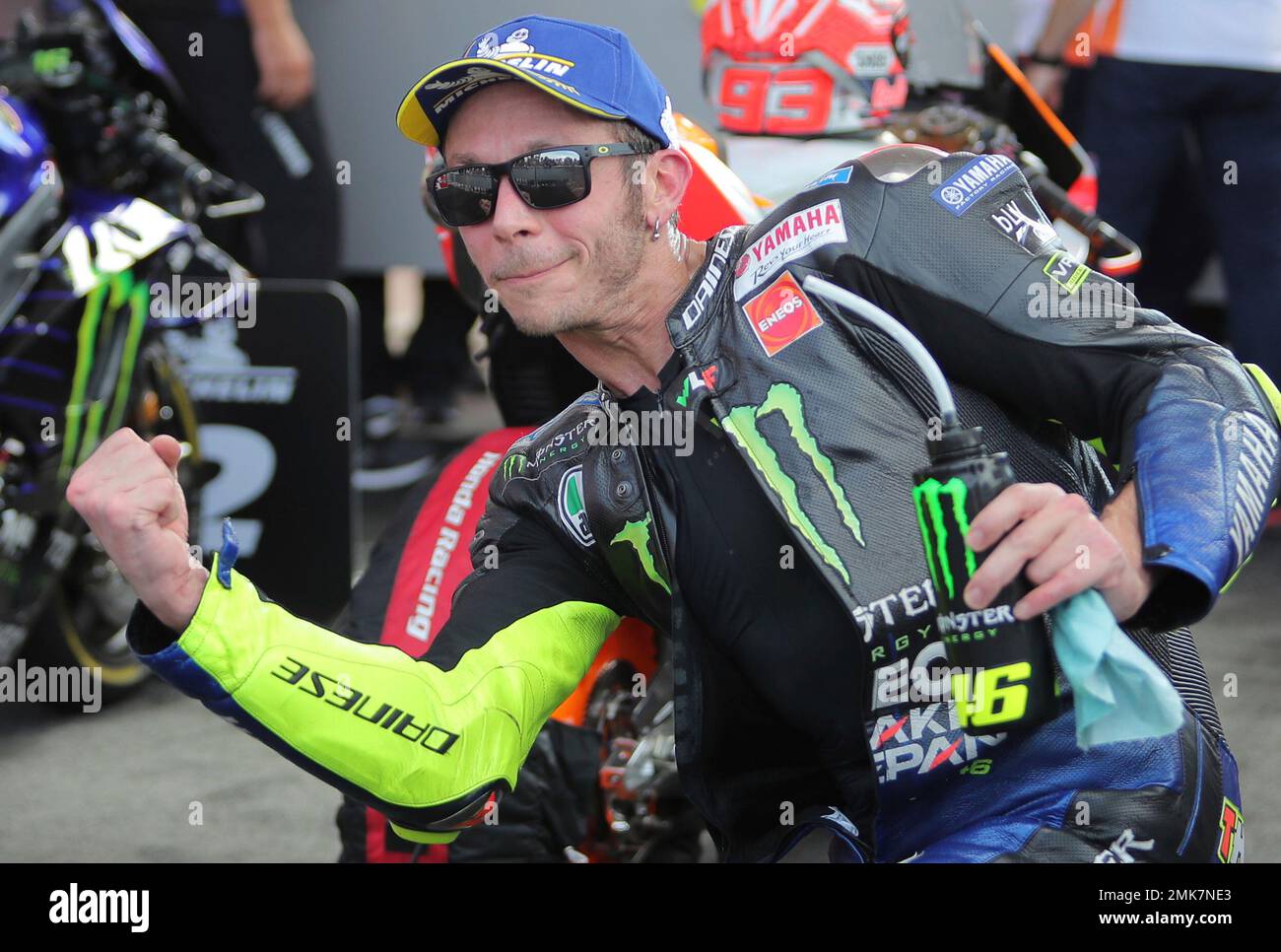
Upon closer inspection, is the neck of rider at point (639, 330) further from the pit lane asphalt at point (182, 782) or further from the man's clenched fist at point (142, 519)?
the pit lane asphalt at point (182, 782)

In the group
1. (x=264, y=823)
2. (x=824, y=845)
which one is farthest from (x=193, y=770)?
(x=824, y=845)

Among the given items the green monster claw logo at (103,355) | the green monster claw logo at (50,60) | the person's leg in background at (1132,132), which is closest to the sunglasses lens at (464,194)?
the green monster claw logo at (103,355)

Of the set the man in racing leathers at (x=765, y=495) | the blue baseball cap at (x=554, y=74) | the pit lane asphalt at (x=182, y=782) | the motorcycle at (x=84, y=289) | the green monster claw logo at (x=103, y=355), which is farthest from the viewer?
the green monster claw logo at (x=103, y=355)

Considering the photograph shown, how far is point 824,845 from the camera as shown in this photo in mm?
2721

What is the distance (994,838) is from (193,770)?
2.91 m

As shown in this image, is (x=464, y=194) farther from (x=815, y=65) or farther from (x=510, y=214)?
(x=815, y=65)

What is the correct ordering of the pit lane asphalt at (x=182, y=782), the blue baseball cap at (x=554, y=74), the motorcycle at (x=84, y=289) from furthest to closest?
1. the motorcycle at (x=84, y=289)
2. the pit lane asphalt at (x=182, y=782)
3. the blue baseball cap at (x=554, y=74)

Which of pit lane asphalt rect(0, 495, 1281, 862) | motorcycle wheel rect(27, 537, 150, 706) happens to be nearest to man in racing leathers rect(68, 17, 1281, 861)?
pit lane asphalt rect(0, 495, 1281, 862)

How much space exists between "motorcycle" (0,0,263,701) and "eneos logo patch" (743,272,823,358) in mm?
2632

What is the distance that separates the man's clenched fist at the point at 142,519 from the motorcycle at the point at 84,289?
2.56 meters

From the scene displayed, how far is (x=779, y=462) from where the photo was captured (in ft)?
7.09

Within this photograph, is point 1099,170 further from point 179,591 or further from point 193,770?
point 179,591

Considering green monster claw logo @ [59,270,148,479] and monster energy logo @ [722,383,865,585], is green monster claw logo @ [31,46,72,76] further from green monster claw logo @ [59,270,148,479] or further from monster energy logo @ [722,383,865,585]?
monster energy logo @ [722,383,865,585]

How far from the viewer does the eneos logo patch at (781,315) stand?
2.18 metres
